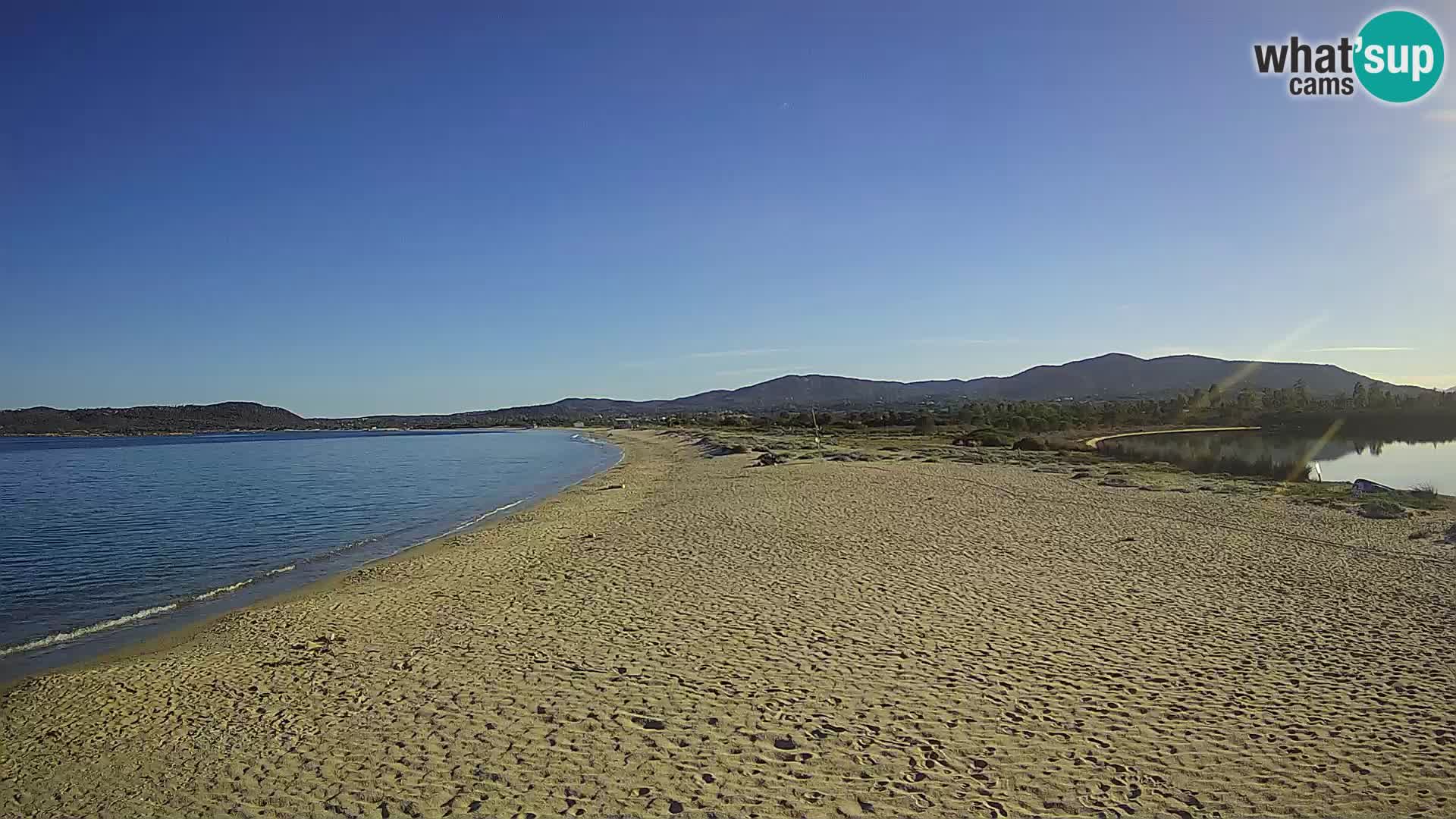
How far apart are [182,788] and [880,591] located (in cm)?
853

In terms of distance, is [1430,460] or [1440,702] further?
[1430,460]

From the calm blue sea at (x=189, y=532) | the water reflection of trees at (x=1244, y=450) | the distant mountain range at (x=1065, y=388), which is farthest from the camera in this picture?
the distant mountain range at (x=1065, y=388)

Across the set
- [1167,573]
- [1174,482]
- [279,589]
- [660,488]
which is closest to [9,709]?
[279,589]

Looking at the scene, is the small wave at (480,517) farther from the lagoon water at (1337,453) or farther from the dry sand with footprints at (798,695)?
the lagoon water at (1337,453)

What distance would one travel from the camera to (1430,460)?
1828 inches

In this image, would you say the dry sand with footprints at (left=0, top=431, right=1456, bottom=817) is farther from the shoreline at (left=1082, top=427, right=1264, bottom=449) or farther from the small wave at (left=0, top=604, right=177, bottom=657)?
the shoreline at (left=1082, top=427, right=1264, bottom=449)

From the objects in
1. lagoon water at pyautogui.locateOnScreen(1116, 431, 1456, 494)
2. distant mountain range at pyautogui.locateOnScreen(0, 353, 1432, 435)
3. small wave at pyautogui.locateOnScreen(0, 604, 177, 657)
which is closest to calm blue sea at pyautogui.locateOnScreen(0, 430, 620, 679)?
small wave at pyautogui.locateOnScreen(0, 604, 177, 657)

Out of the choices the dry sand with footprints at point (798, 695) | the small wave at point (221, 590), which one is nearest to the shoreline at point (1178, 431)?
the dry sand with footprints at point (798, 695)

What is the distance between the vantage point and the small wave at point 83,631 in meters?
11.0

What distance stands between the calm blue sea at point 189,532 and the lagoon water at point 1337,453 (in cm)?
3588

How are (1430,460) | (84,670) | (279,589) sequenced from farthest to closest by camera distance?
(1430,460), (279,589), (84,670)

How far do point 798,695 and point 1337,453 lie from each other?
59.2m

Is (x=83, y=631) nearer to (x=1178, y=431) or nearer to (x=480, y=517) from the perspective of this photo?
(x=480, y=517)

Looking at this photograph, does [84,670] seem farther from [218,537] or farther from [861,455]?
[861,455]
